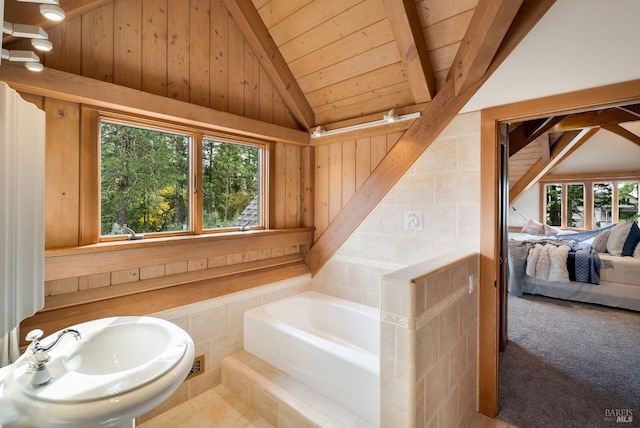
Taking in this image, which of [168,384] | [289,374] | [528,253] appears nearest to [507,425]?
[289,374]

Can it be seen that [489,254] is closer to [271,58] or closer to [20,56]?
[271,58]

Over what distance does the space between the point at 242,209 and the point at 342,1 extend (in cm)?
184

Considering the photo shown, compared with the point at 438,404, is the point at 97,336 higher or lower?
higher

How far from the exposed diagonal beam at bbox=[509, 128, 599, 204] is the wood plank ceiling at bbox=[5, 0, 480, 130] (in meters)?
4.75

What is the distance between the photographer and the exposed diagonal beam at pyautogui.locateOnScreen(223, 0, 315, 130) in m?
2.39

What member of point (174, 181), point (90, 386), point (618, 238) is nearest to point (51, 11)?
point (174, 181)

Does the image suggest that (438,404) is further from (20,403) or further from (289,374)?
(20,403)

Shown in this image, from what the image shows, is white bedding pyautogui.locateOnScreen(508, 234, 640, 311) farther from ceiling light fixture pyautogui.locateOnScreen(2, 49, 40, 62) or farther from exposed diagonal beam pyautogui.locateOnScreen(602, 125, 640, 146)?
ceiling light fixture pyautogui.locateOnScreen(2, 49, 40, 62)

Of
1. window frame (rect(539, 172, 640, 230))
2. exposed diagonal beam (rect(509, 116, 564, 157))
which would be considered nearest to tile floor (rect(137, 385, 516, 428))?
exposed diagonal beam (rect(509, 116, 564, 157))

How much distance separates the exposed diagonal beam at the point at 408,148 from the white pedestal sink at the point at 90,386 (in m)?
1.79

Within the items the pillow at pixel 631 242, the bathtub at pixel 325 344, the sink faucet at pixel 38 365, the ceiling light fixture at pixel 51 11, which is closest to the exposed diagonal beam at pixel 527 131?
the pillow at pixel 631 242

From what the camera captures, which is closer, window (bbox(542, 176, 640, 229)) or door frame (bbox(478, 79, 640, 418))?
door frame (bbox(478, 79, 640, 418))

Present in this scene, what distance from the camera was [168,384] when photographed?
108cm

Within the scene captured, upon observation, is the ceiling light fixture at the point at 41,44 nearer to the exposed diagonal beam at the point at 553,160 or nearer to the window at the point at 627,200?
the exposed diagonal beam at the point at 553,160
